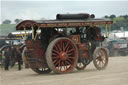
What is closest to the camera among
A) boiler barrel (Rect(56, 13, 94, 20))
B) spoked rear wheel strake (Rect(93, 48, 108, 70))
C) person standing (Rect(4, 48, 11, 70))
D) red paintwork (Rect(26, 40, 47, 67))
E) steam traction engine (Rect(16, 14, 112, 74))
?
steam traction engine (Rect(16, 14, 112, 74))

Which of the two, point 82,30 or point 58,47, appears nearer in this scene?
point 58,47

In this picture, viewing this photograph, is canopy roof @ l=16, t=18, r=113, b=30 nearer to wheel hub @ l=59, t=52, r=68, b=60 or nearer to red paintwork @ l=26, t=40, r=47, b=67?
red paintwork @ l=26, t=40, r=47, b=67

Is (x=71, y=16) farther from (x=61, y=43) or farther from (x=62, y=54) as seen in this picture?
(x=62, y=54)

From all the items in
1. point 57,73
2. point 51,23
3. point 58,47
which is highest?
point 51,23

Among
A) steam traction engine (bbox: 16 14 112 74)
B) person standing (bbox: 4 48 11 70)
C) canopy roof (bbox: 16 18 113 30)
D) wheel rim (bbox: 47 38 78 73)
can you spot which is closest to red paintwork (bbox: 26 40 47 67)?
steam traction engine (bbox: 16 14 112 74)

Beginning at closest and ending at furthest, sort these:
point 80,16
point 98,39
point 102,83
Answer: point 102,83, point 80,16, point 98,39

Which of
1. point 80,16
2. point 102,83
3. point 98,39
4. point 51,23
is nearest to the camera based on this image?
point 102,83

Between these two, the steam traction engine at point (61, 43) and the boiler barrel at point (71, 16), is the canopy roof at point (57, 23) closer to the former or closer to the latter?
the steam traction engine at point (61, 43)

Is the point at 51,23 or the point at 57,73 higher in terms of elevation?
the point at 51,23

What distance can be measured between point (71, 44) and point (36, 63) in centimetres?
152

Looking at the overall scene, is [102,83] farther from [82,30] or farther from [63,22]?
[82,30]

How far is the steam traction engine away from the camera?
1344cm

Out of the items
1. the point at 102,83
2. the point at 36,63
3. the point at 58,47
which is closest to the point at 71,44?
the point at 58,47

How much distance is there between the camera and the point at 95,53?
14.8 m
